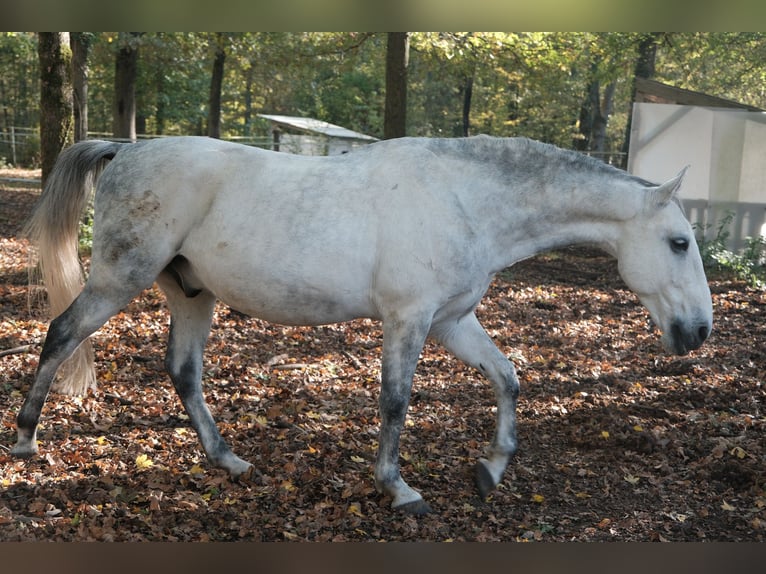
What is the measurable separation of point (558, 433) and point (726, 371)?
2.55 metres

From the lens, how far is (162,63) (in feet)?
57.0

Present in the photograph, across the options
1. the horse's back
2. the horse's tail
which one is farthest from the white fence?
the horse's tail

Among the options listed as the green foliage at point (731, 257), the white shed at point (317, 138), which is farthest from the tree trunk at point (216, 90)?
the green foliage at point (731, 257)

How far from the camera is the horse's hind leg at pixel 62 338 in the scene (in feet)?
14.2

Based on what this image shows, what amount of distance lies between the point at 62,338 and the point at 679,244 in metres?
3.44

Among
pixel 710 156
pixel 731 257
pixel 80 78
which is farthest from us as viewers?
pixel 80 78

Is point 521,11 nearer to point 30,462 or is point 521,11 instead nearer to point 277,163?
point 277,163

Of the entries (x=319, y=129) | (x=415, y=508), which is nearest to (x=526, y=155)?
(x=415, y=508)

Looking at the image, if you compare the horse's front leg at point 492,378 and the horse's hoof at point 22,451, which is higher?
the horse's front leg at point 492,378

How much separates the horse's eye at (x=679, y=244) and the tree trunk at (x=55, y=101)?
6.25m

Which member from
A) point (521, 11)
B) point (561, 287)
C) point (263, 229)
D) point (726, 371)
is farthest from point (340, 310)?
point (561, 287)

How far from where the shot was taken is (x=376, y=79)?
32.8m

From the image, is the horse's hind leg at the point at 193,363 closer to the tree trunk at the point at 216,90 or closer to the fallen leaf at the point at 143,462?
the fallen leaf at the point at 143,462

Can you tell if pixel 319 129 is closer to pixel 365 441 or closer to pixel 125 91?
pixel 125 91
